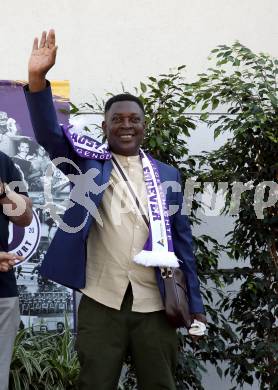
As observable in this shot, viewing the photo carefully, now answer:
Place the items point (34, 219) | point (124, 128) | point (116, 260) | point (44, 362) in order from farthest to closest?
point (34, 219), point (44, 362), point (124, 128), point (116, 260)

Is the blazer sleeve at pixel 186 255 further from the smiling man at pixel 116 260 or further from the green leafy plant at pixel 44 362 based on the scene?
the green leafy plant at pixel 44 362

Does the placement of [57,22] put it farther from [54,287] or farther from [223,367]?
[223,367]

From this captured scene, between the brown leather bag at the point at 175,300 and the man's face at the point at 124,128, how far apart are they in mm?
607

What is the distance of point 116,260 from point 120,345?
0.37 meters

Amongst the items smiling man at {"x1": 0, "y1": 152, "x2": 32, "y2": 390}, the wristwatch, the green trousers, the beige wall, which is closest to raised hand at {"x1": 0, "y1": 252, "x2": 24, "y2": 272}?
smiling man at {"x1": 0, "y1": 152, "x2": 32, "y2": 390}

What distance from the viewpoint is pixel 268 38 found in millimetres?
5883

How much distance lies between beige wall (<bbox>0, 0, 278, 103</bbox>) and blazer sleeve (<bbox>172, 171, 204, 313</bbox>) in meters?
2.36

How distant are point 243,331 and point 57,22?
2.71 metres

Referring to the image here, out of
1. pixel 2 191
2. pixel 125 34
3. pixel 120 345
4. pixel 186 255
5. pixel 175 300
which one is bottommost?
pixel 120 345

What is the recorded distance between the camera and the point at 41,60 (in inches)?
120

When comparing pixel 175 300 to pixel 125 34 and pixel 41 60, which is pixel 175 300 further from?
pixel 125 34

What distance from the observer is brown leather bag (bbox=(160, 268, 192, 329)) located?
10.6 ft

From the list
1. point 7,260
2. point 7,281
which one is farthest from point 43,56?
point 7,281

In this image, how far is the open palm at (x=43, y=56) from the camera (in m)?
3.04
